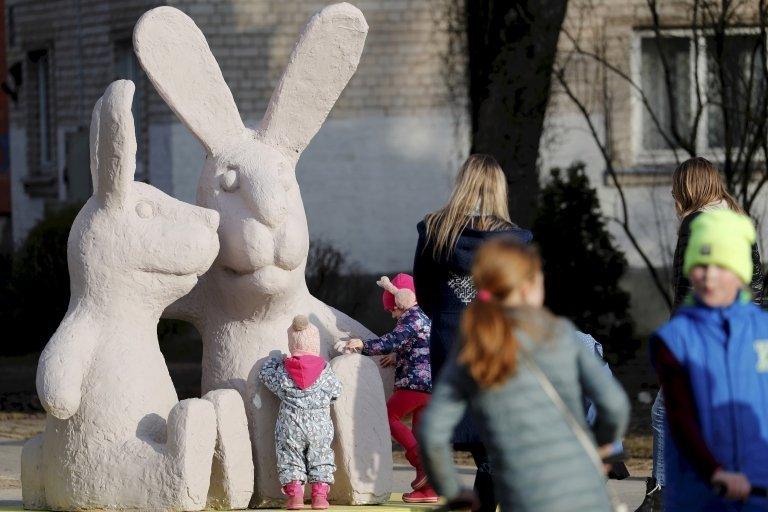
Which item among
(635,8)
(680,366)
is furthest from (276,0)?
(680,366)

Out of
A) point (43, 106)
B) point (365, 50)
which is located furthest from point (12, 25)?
point (365, 50)

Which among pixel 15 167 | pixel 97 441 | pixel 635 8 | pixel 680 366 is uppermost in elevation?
pixel 635 8

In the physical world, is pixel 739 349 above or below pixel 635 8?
below

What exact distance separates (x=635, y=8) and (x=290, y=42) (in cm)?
370

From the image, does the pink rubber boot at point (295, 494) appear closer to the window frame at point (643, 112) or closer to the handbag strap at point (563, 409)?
the handbag strap at point (563, 409)

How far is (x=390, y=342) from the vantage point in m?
6.69

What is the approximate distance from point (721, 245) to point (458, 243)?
77.7 inches

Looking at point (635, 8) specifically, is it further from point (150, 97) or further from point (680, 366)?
point (680, 366)

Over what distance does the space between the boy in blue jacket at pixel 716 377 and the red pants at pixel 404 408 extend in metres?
2.66

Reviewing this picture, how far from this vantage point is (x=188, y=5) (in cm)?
1590

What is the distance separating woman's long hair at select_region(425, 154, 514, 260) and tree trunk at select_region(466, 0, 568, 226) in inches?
197

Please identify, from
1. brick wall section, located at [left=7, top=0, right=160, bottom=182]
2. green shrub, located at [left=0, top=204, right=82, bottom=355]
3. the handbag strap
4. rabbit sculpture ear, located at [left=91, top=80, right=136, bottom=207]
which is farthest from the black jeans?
brick wall section, located at [left=7, top=0, right=160, bottom=182]

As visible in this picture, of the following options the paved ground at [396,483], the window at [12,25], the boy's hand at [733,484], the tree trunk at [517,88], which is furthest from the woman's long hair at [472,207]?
the window at [12,25]

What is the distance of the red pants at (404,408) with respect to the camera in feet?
22.3
